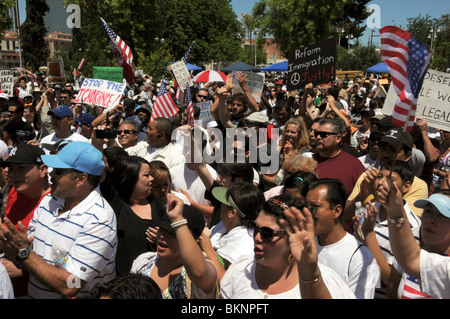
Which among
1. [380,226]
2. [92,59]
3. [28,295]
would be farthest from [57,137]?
[92,59]

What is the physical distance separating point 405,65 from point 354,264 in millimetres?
1352

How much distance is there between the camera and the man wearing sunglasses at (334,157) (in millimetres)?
4574

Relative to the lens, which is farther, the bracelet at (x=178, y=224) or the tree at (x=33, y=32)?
the tree at (x=33, y=32)

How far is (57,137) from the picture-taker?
19.8 ft

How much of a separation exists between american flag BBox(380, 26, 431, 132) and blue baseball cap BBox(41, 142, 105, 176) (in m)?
2.09

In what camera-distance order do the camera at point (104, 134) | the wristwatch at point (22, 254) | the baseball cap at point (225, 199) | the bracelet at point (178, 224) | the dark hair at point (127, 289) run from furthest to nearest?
the camera at point (104, 134)
the baseball cap at point (225, 199)
the wristwatch at point (22, 254)
the bracelet at point (178, 224)
the dark hair at point (127, 289)

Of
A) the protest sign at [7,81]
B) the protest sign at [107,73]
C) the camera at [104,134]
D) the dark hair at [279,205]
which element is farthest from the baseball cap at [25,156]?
the protest sign at [7,81]

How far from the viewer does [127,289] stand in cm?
217

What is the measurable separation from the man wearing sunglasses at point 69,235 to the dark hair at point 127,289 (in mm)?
608

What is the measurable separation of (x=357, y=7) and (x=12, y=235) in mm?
64031

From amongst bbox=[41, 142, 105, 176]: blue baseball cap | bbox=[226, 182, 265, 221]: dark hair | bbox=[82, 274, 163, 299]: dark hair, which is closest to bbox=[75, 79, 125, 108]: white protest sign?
bbox=[41, 142, 105, 176]: blue baseball cap

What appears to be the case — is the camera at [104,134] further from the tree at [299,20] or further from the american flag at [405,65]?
the tree at [299,20]

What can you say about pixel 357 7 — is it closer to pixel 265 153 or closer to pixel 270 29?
pixel 270 29

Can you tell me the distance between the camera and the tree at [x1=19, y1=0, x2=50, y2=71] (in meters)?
54.2
